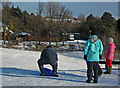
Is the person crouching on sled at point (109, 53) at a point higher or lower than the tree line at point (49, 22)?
lower

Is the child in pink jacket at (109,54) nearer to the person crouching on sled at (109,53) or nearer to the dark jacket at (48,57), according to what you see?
the person crouching on sled at (109,53)

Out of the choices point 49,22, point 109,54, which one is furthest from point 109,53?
point 49,22

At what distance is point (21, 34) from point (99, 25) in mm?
21311

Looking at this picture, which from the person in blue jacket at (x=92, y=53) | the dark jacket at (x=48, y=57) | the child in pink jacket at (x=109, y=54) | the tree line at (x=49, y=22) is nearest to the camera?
the person in blue jacket at (x=92, y=53)

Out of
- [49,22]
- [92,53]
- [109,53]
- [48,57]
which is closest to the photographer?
[92,53]

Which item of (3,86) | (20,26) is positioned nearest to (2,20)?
(20,26)

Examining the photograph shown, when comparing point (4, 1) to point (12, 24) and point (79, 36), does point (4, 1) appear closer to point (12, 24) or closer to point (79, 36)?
point (12, 24)

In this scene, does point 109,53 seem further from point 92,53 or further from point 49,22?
point 49,22

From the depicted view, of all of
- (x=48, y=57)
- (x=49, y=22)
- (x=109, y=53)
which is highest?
(x=49, y=22)

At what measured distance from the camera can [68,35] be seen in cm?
5328

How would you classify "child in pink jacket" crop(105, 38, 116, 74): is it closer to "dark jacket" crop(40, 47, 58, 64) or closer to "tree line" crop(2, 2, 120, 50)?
"dark jacket" crop(40, 47, 58, 64)

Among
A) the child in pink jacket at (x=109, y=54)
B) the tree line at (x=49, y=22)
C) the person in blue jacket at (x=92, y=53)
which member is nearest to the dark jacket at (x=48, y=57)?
the person in blue jacket at (x=92, y=53)

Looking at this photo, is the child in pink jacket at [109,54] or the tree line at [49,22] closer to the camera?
the child in pink jacket at [109,54]

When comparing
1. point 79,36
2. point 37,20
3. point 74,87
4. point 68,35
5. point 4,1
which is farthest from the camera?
point 79,36
